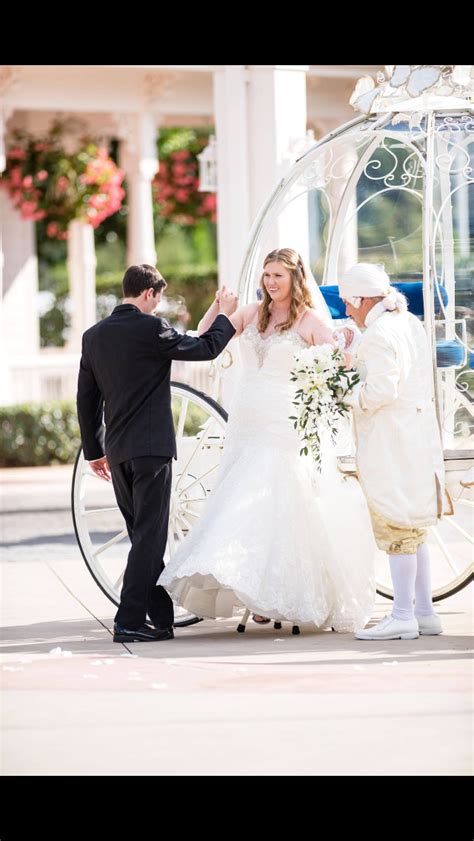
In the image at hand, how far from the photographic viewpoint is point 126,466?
6055 millimetres

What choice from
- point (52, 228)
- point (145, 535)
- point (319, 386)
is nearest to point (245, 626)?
point (145, 535)

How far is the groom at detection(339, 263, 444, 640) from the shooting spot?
5750mm

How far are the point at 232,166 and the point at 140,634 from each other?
5358 millimetres

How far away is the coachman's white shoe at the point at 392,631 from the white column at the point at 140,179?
34.7ft

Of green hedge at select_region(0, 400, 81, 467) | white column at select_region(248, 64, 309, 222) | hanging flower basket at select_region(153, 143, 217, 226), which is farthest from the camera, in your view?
hanging flower basket at select_region(153, 143, 217, 226)

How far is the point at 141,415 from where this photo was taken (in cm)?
596

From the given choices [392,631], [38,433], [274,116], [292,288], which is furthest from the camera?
[38,433]

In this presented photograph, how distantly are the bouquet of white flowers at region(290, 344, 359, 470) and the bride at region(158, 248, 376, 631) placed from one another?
0.24 meters

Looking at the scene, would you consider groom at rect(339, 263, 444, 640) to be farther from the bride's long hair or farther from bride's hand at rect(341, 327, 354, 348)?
the bride's long hair

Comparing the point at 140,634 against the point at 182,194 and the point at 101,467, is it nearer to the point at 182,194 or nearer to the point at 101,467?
the point at 101,467

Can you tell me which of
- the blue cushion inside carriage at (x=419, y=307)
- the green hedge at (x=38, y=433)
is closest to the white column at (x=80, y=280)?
the green hedge at (x=38, y=433)

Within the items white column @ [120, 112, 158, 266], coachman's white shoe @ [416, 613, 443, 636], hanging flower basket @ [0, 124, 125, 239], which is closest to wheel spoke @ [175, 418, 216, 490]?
coachman's white shoe @ [416, 613, 443, 636]

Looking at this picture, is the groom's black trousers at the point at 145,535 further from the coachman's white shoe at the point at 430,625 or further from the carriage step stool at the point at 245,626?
the coachman's white shoe at the point at 430,625
